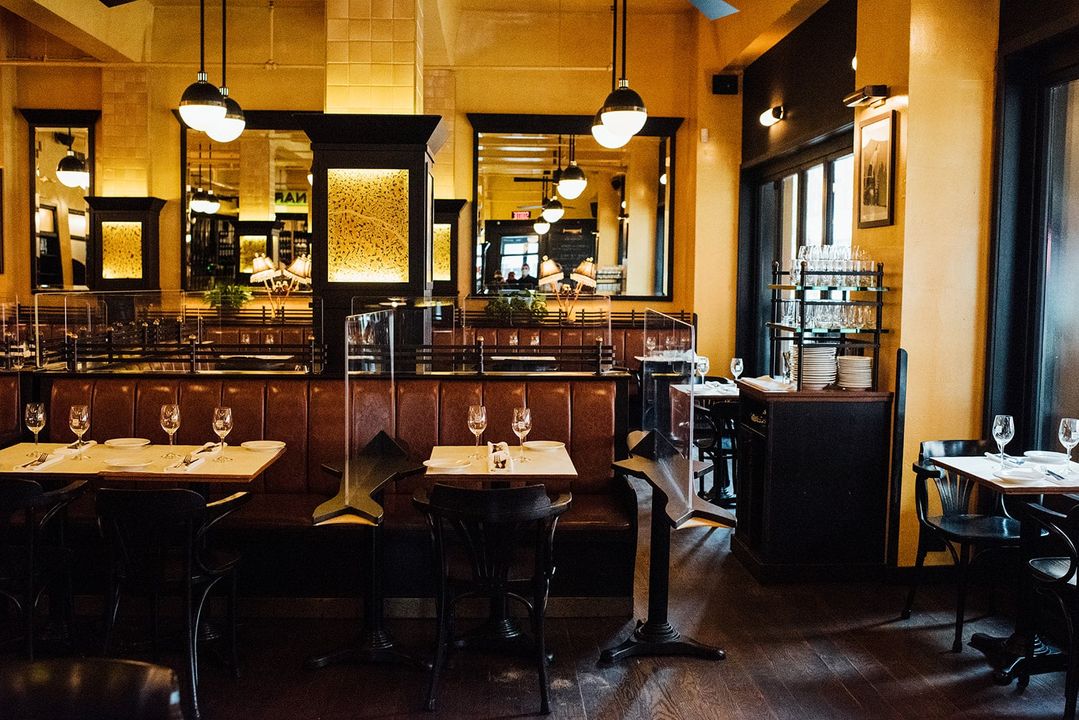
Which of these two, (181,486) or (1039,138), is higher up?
(1039,138)

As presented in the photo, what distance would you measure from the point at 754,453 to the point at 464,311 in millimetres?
6198

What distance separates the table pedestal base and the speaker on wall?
713 centimetres

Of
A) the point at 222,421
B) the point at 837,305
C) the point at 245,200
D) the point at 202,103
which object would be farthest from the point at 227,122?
the point at 245,200

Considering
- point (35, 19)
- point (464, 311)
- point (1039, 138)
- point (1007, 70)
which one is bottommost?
point (464, 311)

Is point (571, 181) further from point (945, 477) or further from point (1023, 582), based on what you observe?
point (1023, 582)

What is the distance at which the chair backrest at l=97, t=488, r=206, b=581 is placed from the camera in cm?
346

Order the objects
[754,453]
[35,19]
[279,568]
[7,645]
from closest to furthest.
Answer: [7,645] → [279,568] → [754,453] → [35,19]

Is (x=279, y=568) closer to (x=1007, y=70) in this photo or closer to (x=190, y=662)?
(x=190, y=662)

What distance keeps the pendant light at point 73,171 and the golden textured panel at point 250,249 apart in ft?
6.47

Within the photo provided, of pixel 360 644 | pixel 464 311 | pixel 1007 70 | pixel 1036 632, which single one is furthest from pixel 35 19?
pixel 1036 632

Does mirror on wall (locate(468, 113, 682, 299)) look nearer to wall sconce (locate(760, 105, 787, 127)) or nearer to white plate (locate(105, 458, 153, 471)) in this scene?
wall sconce (locate(760, 105, 787, 127))

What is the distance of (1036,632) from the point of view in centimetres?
434

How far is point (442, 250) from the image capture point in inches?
450

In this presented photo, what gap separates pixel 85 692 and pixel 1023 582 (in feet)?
A: 13.0
